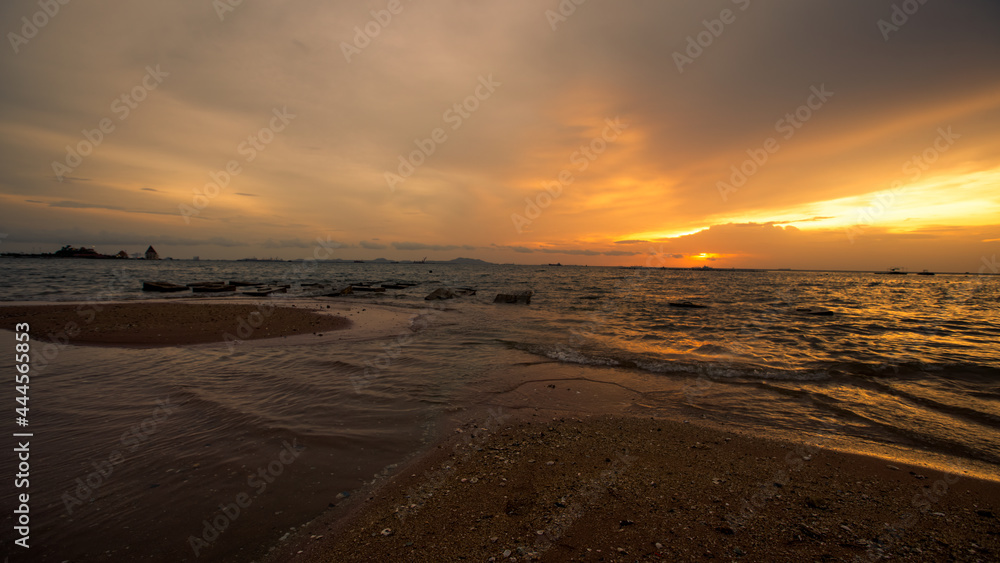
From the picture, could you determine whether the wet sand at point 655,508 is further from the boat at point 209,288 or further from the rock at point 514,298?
the boat at point 209,288

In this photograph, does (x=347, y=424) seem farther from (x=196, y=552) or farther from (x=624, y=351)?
(x=624, y=351)

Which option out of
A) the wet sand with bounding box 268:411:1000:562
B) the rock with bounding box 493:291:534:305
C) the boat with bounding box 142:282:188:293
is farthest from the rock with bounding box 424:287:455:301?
the wet sand with bounding box 268:411:1000:562

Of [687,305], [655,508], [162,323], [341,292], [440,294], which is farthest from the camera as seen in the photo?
[341,292]

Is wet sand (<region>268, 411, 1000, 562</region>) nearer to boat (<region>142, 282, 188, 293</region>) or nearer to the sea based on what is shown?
the sea

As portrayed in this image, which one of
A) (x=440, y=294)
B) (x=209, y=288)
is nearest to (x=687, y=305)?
(x=440, y=294)

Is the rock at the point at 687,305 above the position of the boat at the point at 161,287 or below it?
below

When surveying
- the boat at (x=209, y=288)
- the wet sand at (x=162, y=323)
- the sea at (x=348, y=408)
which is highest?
the boat at (x=209, y=288)

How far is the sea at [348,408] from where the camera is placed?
444 centimetres

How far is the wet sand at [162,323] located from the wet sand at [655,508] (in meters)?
13.8

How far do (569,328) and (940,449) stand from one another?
13634 mm

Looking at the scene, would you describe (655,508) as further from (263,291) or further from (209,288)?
(209,288)

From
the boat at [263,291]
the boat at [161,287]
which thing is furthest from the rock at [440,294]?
the boat at [161,287]

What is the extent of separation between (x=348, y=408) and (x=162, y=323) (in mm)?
15533

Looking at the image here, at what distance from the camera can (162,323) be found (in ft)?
55.7
